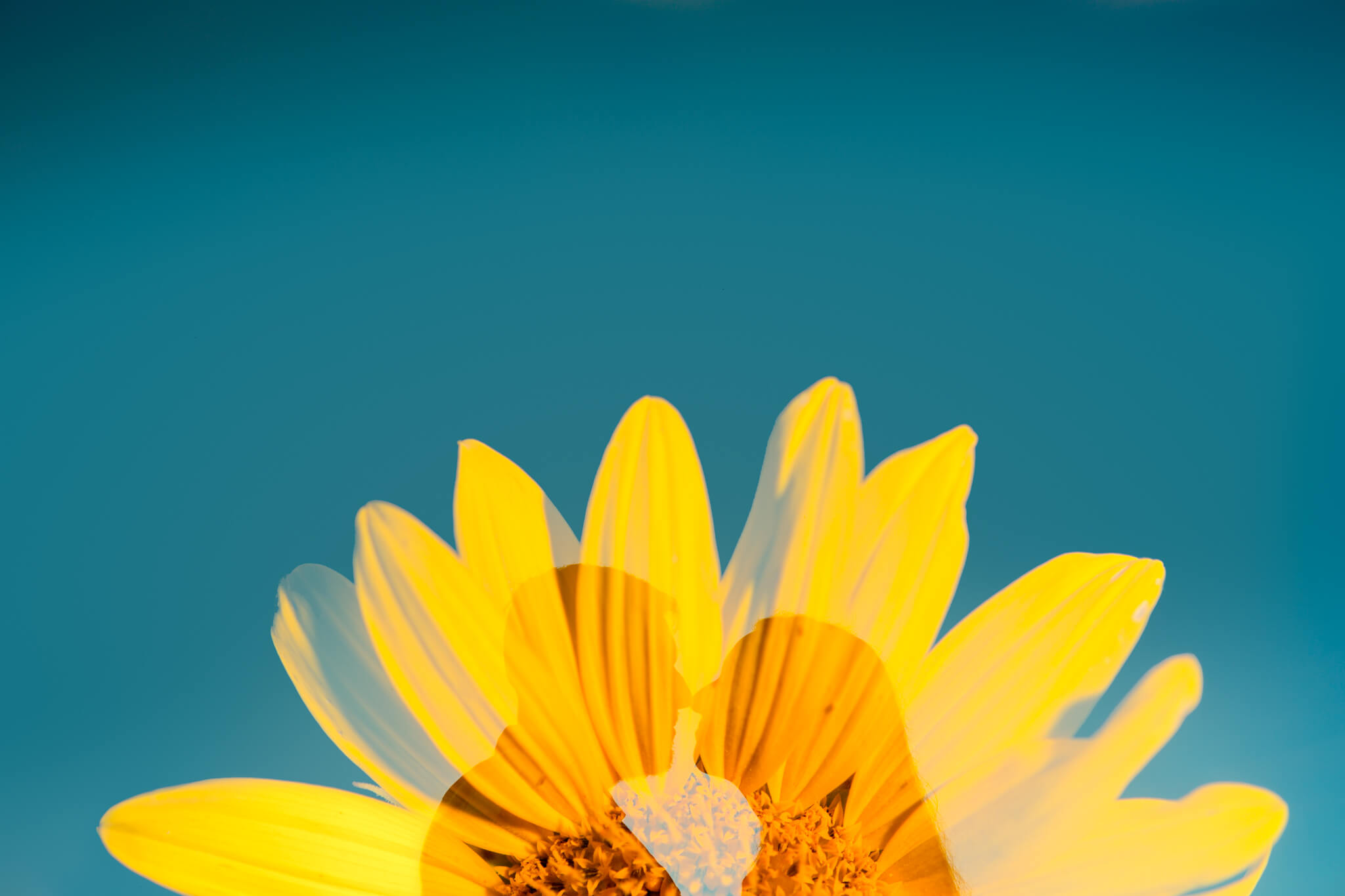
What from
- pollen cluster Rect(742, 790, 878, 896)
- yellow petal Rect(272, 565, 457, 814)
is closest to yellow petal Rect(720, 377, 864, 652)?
pollen cluster Rect(742, 790, 878, 896)

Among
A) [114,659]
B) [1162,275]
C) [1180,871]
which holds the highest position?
[1162,275]

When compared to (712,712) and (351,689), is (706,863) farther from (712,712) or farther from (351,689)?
(351,689)

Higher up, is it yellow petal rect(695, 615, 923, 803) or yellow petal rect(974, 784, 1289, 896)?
yellow petal rect(695, 615, 923, 803)

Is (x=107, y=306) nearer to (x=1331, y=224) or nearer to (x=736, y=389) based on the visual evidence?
(x=736, y=389)

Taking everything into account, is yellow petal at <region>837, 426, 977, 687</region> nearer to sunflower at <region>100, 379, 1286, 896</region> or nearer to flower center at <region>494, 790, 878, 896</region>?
sunflower at <region>100, 379, 1286, 896</region>

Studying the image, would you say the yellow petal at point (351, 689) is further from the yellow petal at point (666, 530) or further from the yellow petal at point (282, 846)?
the yellow petal at point (666, 530)

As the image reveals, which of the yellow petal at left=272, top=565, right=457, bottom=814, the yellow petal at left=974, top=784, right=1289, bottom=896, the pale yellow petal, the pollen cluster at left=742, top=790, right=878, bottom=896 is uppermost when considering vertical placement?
the yellow petal at left=272, top=565, right=457, bottom=814

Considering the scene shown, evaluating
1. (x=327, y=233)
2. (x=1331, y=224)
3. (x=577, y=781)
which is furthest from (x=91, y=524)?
(x=1331, y=224)
